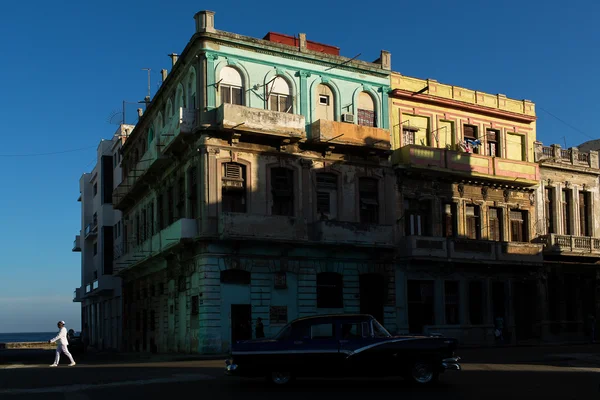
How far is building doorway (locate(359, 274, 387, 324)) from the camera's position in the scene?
35500 mm

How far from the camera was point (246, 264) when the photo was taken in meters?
32.1

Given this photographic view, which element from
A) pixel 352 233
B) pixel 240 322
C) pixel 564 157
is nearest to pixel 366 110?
pixel 352 233

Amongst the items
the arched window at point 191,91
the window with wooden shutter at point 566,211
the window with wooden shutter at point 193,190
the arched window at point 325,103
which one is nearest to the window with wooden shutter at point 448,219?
the window with wooden shutter at point 566,211

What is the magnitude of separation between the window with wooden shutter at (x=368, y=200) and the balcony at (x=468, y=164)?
159 cm

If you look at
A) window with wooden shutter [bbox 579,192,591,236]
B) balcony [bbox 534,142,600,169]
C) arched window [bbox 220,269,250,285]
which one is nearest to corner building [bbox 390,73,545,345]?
balcony [bbox 534,142,600,169]

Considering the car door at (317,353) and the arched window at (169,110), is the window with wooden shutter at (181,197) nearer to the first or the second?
the arched window at (169,110)

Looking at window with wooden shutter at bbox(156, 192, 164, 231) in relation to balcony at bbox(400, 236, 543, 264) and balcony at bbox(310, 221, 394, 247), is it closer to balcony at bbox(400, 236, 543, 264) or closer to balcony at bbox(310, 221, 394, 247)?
balcony at bbox(310, 221, 394, 247)

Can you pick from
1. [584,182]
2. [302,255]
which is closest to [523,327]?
[584,182]

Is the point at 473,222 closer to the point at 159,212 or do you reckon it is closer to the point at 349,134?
the point at 349,134

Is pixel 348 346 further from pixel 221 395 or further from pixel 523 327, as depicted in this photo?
pixel 523 327

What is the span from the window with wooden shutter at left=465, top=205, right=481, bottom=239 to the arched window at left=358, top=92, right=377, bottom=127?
7.05m

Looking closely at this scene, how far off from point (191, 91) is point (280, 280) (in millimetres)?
9153

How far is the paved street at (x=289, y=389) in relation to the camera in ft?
48.8

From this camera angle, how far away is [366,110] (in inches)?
1452
